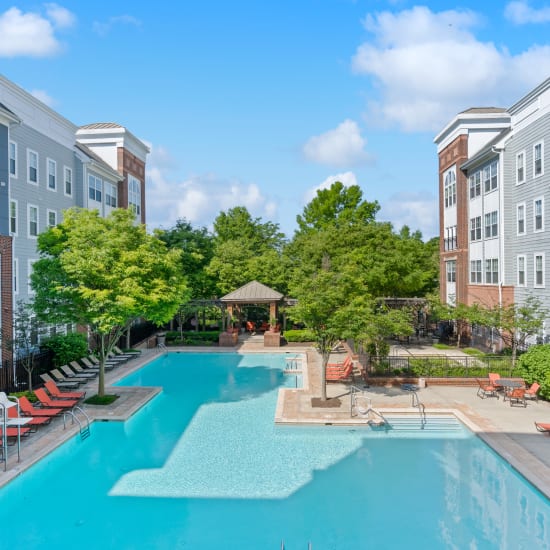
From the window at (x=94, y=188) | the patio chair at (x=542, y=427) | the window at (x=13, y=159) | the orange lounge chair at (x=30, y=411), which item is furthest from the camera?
the window at (x=94, y=188)

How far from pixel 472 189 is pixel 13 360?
2843cm

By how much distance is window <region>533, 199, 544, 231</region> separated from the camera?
932 inches

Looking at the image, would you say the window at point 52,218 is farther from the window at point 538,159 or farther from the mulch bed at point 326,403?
the window at point 538,159


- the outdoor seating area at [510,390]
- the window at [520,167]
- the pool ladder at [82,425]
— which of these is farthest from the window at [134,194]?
the outdoor seating area at [510,390]

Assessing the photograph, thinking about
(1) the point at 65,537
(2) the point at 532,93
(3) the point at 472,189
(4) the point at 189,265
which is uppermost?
(2) the point at 532,93

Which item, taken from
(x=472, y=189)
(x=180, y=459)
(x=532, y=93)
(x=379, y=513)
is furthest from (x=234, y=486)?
(x=472, y=189)

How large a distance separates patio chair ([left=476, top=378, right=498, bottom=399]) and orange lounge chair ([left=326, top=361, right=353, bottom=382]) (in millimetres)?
5683

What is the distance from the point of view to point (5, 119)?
21.1 m

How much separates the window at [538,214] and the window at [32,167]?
83.1ft

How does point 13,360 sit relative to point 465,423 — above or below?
above

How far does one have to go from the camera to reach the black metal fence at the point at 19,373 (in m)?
19.6

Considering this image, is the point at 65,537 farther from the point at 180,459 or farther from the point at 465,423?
the point at 465,423

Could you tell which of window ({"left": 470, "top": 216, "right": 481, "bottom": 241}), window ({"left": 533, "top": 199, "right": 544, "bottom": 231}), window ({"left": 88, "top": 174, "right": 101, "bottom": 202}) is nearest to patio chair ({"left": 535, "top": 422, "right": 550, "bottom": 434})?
window ({"left": 533, "top": 199, "right": 544, "bottom": 231})

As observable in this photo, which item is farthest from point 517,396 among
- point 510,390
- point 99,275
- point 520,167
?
point 99,275
